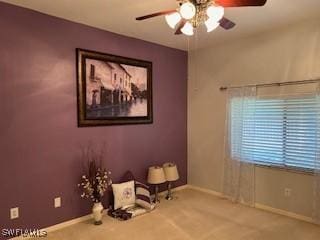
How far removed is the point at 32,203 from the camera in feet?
10.1

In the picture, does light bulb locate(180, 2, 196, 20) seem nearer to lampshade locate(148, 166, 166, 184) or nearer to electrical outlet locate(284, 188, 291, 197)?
lampshade locate(148, 166, 166, 184)

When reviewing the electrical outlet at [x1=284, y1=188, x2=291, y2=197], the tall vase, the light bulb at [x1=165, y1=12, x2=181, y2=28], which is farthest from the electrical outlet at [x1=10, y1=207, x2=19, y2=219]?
the electrical outlet at [x1=284, y1=188, x2=291, y2=197]

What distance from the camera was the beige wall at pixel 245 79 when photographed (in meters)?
3.47

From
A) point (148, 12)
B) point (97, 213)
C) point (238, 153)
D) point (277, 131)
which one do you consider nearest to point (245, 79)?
point (277, 131)

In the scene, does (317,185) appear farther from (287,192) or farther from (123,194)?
(123,194)

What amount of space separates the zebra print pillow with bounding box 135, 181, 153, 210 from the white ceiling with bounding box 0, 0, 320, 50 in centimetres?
224

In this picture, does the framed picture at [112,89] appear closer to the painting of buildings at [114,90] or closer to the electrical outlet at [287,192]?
the painting of buildings at [114,90]

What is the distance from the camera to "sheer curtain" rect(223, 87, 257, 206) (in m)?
4.00

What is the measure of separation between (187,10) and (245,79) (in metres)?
2.40

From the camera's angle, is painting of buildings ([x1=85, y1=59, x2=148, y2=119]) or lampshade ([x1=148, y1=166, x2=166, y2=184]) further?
lampshade ([x1=148, y1=166, x2=166, y2=184])

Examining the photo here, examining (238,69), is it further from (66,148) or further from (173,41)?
(66,148)

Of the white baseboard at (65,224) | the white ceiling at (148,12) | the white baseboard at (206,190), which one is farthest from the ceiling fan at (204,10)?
the white baseboard at (206,190)

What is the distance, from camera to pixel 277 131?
372cm

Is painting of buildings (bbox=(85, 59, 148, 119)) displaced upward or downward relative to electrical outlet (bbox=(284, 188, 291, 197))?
upward
